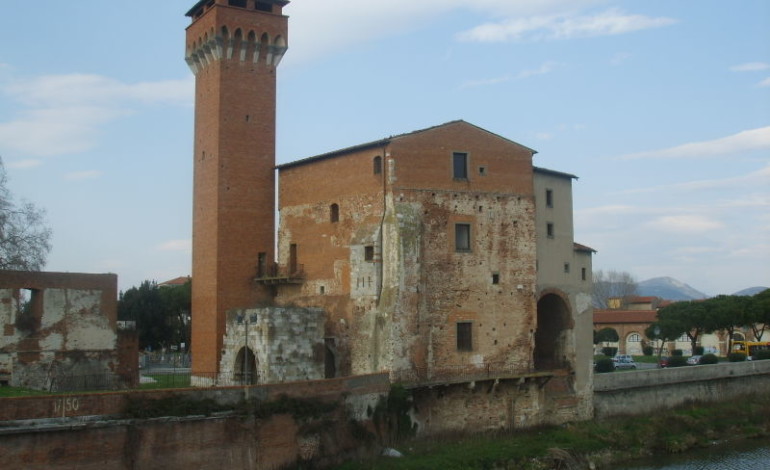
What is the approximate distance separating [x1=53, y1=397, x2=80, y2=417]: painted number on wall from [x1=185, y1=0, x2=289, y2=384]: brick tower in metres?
12.4

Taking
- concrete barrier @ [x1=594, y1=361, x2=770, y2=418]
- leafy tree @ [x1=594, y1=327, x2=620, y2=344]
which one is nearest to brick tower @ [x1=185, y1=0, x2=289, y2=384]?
concrete barrier @ [x1=594, y1=361, x2=770, y2=418]

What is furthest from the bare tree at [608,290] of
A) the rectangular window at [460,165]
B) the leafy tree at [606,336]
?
the rectangular window at [460,165]

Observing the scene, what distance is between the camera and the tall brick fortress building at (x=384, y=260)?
30250 mm

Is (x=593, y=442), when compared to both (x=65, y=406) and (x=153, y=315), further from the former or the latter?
(x=153, y=315)

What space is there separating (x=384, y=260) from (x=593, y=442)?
10813 millimetres

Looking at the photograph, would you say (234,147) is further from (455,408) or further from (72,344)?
(455,408)

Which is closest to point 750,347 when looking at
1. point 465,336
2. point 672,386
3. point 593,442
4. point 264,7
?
point 672,386

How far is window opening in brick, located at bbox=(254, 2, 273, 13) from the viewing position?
36125 mm

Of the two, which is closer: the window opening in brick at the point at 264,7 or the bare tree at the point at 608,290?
the window opening in brick at the point at 264,7

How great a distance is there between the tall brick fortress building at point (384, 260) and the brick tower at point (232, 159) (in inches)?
2.6

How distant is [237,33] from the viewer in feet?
115

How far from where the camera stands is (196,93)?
36.8 m

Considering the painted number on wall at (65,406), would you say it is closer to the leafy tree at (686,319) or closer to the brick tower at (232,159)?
the brick tower at (232,159)

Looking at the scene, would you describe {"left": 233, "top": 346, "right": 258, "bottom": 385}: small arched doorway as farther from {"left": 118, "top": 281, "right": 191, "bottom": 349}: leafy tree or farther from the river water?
{"left": 118, "top": 281, "right": 191, "bottom": 349}: leafy tree
